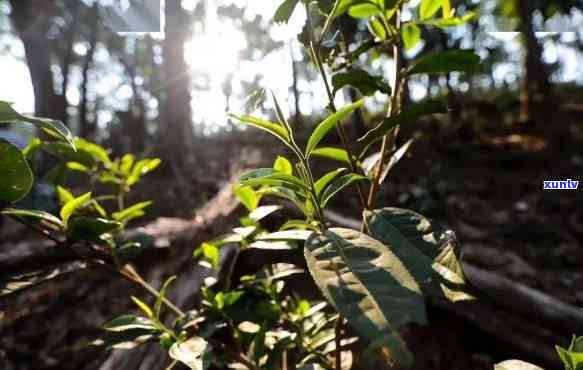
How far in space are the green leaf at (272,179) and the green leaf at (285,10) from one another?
0.30m

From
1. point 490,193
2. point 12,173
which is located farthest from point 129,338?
point 490,193

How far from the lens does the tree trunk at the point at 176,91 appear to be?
4.48 meters


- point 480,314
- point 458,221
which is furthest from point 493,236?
point 480,314

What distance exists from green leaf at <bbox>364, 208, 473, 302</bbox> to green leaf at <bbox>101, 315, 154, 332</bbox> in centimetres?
52

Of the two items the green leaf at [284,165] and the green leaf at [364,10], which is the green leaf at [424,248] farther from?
the green leaf at [364,10]

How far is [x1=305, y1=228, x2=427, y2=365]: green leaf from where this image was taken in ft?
1.10

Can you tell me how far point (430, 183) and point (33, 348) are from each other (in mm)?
2718

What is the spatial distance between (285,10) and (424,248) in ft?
1.53

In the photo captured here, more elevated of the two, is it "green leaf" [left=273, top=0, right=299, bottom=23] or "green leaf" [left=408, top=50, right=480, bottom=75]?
"green leaf" [left=273, top=0, right=299, bottom=23]

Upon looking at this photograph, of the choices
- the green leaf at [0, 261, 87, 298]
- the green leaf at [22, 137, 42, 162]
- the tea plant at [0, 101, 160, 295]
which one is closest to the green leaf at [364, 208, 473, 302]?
the tea plant at [0, 101, 160, 295]

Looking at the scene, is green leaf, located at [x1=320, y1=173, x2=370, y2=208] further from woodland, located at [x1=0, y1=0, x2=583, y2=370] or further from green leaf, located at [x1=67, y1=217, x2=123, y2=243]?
green leaf, located at [x1=67, y1=217, x2=123, y2=243]

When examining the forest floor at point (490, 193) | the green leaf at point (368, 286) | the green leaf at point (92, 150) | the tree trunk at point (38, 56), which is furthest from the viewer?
the tree trunk at point (38, 56)

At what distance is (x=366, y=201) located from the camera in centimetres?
68

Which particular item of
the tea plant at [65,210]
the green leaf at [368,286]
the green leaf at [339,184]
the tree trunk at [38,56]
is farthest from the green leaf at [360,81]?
the tree trunk at [38,56]
